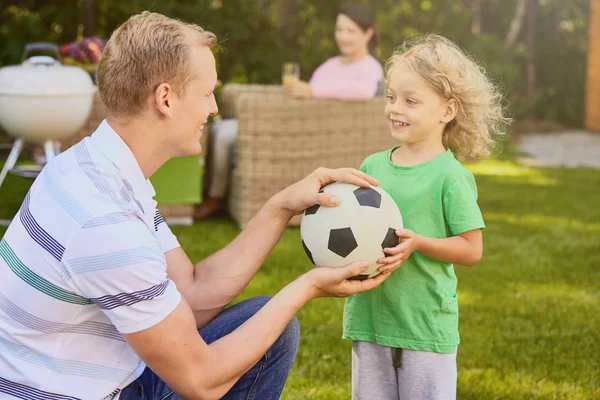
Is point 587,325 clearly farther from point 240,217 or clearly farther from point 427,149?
point 240,217

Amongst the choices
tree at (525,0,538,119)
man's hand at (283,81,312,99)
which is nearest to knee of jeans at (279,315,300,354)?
man's hand at (283,81,312,99)

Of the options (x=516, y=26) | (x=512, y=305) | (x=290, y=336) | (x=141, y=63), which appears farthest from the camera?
(x=516, y=26)

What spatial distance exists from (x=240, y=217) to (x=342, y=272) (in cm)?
341

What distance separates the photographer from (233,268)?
227 centimetres

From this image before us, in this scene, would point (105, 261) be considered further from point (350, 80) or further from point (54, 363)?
point (350, 80)

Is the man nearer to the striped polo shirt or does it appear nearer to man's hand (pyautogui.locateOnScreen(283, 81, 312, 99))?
the striped polo shirt

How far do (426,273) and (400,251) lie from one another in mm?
203

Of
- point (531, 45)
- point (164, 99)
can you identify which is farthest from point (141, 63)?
point (531, 45)

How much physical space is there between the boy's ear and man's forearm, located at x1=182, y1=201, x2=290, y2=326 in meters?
0.53

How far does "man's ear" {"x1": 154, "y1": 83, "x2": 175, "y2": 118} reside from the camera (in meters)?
1.86

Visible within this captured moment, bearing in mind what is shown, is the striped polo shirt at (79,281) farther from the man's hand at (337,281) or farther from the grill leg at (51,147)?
the grill leg at (51,147)

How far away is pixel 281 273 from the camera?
432cm

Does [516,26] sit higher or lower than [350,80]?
lower

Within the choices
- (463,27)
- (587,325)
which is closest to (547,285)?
(587,325)
